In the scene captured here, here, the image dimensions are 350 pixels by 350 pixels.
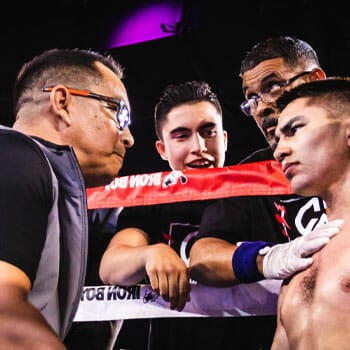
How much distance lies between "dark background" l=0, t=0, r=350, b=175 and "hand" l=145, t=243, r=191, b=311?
232 cm

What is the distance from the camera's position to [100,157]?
6.05ft

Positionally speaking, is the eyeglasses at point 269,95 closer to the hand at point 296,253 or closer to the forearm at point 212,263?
the forearm at point 212,263

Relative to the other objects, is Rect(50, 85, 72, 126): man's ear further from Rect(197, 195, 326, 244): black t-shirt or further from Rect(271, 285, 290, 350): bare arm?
Rect(271, 285, 290, 350): bare arm

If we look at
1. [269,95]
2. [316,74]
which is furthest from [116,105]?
[316,74]

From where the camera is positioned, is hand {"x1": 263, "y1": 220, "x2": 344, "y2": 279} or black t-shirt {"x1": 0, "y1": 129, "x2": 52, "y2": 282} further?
hand {"x1": 263, "y1": 220, "x2": 344, "y2": 279}

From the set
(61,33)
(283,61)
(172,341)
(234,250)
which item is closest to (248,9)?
(283,61)

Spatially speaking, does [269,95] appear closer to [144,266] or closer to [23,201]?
[144,266]

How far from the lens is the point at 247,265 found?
6.36 feet

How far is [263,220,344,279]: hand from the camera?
180cm

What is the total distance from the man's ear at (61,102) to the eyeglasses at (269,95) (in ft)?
4.39

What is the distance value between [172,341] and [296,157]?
106cm

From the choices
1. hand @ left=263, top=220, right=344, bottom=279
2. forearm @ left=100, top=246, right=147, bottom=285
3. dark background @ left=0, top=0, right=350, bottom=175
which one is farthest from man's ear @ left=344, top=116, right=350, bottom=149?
dark background @ left=0, top=0, right=350, bottom=175

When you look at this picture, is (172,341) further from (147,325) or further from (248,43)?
(248,43)

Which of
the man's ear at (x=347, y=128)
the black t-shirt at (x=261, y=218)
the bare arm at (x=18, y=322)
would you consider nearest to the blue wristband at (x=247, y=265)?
the black t-shirt at (x=261, y=218)
